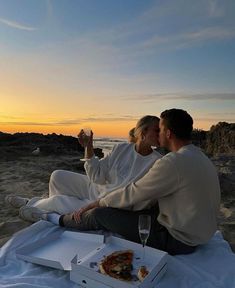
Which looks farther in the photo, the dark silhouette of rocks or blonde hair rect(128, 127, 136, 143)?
the dark silhouette of rocks

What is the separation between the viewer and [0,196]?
7.04 meters

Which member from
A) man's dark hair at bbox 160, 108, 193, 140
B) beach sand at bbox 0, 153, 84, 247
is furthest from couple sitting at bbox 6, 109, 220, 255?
beach sand at bbox 0, 153, 84, 247

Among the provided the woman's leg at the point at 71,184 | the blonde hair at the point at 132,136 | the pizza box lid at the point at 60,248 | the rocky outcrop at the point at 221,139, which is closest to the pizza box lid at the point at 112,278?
the pizza box lid at the point at 60,248

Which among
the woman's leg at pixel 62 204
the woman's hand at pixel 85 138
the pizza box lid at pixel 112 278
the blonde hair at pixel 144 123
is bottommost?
the pizza box lid at pixel 112 278

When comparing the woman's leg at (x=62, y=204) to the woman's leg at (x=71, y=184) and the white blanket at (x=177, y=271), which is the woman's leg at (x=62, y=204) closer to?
the woman's leg at (x=71, y=184)

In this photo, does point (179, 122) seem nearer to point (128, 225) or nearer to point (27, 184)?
point (128, 225)

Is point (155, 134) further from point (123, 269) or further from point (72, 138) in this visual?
point (72, 138)

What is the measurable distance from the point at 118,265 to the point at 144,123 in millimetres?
1845

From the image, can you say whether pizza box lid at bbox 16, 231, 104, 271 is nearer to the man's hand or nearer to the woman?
→ the man's hand

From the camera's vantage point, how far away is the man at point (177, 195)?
3.54 metres

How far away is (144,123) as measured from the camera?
4551 millimetres

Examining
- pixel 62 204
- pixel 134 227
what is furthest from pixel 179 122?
pixel 62 204

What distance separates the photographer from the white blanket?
10.7 feet

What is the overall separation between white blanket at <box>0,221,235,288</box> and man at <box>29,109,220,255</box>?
0.18 meters
